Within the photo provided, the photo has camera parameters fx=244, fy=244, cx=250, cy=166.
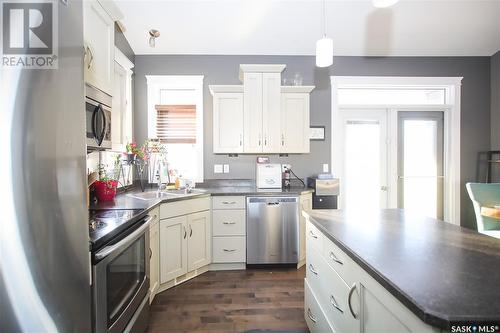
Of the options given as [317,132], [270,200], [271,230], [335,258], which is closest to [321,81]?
[317,132]

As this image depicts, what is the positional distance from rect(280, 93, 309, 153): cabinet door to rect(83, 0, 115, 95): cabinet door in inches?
78.5

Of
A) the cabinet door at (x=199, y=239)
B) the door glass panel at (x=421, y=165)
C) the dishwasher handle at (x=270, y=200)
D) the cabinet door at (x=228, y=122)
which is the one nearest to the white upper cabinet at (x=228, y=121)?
the cabinet door at (x=228, y=122)

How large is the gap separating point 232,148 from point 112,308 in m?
2.20

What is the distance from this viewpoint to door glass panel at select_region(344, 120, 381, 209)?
3559 mm

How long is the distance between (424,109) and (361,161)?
46.3 inches

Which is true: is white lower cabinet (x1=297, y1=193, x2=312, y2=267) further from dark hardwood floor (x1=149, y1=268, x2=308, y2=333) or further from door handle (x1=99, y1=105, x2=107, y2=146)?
door handle (x1=99, y1=105, x2=107, y2=146)

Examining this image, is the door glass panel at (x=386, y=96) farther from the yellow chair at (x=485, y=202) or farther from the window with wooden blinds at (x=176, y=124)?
the window with wooden blinds at (x=176, y=124)

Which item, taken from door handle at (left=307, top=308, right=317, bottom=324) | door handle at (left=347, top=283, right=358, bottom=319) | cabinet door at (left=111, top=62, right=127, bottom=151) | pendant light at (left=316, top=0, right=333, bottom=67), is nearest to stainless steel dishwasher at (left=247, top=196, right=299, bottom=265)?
door handle at (left=307, top=308, right=317, bottom=324)

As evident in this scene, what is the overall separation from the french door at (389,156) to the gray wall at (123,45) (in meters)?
3.00

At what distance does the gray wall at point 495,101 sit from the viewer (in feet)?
11.4

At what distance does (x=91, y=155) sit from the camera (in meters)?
2.31

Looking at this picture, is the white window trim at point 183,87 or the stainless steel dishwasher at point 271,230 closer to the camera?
the stainless steel dishwasher at point 271,230

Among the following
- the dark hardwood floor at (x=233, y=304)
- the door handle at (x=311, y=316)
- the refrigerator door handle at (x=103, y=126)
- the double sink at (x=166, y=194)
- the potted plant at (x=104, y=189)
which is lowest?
the dark hardwood floor at (x=233, y=304)

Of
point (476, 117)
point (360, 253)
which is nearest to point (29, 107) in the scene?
point (360, 253)
